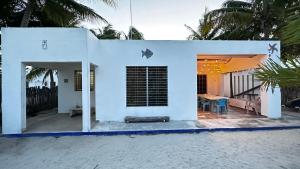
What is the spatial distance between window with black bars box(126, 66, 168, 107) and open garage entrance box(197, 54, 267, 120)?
2.16m

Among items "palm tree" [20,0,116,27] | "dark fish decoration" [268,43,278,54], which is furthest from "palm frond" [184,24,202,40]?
"palm tree" [20,0,116,27]

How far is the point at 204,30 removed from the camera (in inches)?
878

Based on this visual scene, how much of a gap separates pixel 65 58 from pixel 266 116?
9.29m

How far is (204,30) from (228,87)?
16.4 feet

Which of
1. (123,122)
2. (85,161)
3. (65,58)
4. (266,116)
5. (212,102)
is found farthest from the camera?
(212,102)

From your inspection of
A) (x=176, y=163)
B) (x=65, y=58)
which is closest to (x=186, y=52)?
(x=65, y=58)

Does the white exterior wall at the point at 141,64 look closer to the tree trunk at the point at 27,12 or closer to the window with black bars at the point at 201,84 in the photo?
the tree trunk at the point at 27,12

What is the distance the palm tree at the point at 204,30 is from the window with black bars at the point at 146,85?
8170 millimetres

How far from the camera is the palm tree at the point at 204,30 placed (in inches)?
781

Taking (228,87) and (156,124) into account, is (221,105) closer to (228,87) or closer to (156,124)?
(156,124)

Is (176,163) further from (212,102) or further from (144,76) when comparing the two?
(212,102)

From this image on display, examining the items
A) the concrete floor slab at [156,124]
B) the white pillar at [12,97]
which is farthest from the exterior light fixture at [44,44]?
the concrete floor slab at [156,124]

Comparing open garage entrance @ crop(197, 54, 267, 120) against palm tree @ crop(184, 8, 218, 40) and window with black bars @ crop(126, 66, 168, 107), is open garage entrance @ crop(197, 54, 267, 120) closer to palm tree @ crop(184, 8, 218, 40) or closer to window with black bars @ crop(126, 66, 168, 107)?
window with black bars @ crop(126, 66, 168, 107)

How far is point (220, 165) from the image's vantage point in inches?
265
